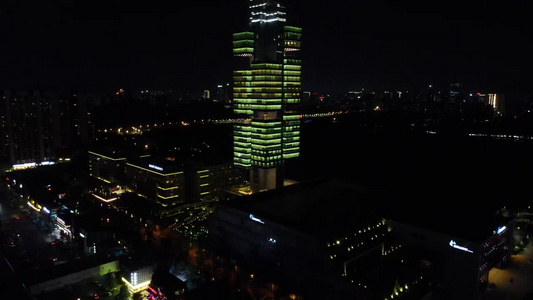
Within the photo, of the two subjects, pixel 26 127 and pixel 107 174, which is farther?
pixel 26 127

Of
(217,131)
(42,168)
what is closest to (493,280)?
(42,168)

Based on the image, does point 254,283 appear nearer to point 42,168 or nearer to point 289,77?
point 289,77

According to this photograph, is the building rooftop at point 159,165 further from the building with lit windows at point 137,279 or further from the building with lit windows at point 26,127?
the building with lit windows at point 26,127

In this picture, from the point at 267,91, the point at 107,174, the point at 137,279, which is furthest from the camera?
the point at 107,174

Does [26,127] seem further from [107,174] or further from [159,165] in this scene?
[159,165]

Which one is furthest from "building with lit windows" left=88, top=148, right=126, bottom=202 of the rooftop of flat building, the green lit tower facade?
the rooftop of flat building

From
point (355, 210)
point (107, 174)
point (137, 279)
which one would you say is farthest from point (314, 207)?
point (107, 174)

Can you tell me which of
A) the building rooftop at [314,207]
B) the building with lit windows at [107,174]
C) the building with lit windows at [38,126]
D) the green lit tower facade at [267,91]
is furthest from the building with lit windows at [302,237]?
the building with lit windows at [38,126]
